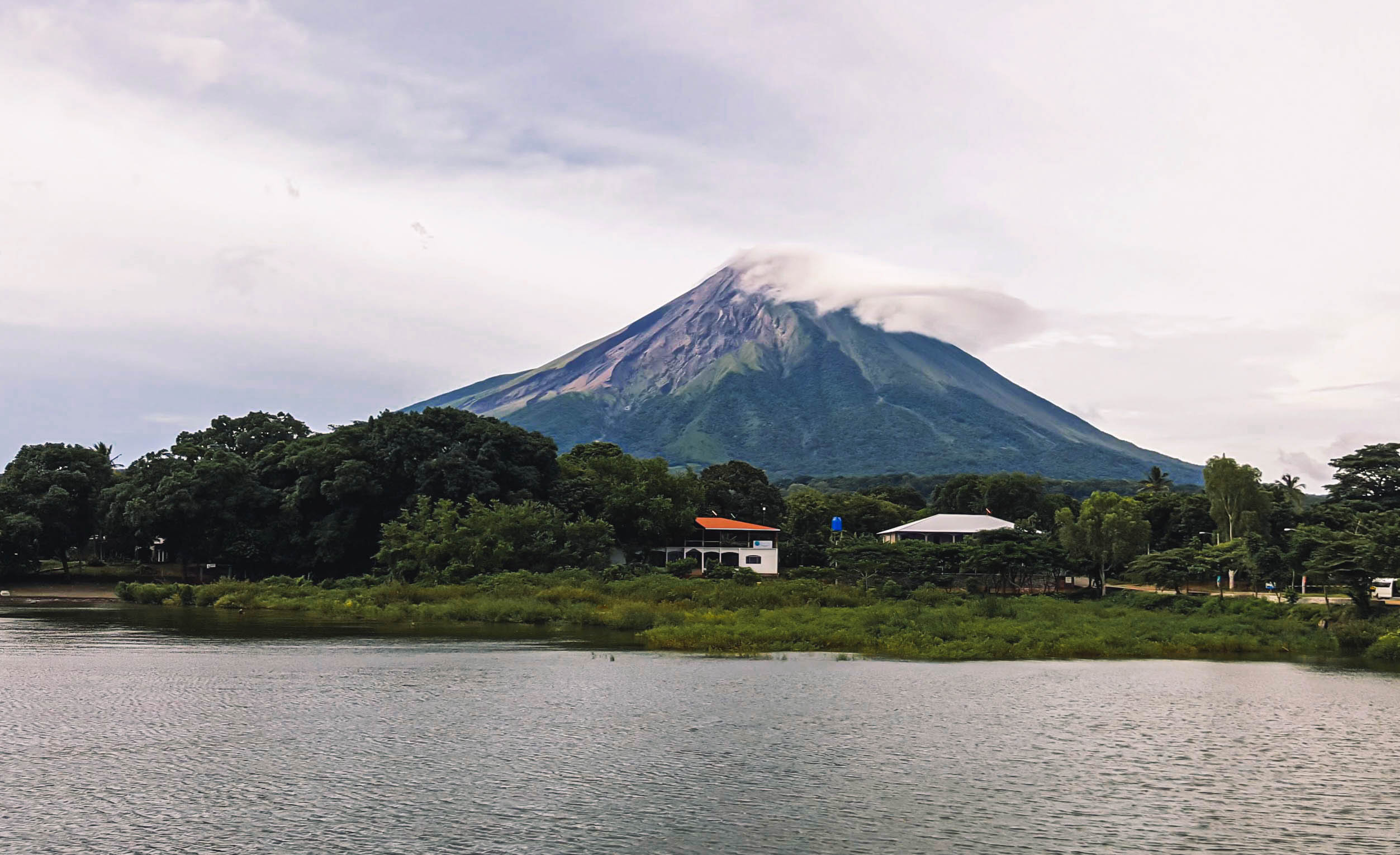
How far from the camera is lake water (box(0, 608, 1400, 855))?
1379 centimetres

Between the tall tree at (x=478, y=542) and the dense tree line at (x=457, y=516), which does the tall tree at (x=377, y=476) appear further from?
the tall tree at (x=478, y=542)

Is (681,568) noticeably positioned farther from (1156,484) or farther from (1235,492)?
(1156,484)

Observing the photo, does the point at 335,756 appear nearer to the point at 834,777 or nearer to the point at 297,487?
the point at 834,777

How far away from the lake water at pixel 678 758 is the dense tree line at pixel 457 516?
89.2ft

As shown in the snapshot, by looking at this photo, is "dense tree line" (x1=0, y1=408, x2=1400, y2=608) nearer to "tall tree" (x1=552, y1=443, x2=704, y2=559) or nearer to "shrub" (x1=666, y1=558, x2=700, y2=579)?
"tall tree" (x1=552, y1=443, x2=704, y2=559)

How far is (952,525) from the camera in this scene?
295ft

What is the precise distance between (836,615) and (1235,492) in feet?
122

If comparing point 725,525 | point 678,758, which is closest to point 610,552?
point 725,525

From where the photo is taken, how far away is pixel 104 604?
2270 inches

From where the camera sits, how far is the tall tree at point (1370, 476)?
274 ft

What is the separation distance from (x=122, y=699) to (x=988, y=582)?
4556 cm

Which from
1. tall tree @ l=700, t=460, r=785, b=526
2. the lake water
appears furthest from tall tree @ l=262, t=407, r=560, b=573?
the lake water

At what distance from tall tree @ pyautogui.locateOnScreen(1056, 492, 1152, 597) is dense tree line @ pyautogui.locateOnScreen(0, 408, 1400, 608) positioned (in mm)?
118

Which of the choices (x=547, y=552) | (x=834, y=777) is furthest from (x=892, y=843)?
(x=547, y=552)
